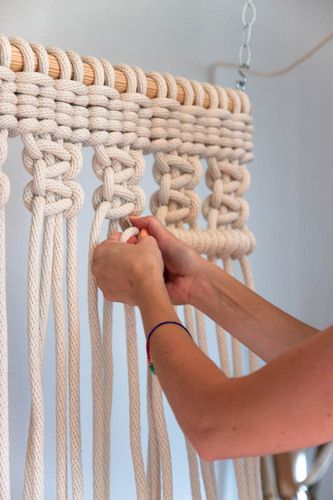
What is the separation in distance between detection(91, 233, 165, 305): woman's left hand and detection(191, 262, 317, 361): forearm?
0.36 feet

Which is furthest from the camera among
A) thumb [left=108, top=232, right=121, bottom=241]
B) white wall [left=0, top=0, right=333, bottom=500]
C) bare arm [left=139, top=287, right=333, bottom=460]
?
white wall [left=0, top=0, right=333, bottom=500]

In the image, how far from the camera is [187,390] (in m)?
0.68

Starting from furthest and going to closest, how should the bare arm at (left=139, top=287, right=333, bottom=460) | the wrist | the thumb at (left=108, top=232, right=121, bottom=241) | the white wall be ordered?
the white wall < the thumb at (left=108, top=232, right=121, bottom=241) < the wrist < the bare arm at (left=139, top=287, right=333, bottom=460)

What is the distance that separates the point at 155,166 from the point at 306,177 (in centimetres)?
54

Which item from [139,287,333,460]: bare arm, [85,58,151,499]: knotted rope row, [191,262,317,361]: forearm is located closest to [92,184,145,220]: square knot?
[85,58,151,499]: knotted rope row

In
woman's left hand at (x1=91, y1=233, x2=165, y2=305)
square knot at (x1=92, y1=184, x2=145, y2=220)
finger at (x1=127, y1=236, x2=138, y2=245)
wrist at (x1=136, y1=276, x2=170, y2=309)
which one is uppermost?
square knot at (x1=92, y1=184, x2=145, y2=220)

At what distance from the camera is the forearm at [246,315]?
893mm

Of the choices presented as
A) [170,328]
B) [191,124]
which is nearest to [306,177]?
[191,124]

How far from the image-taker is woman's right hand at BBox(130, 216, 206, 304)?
0.90m

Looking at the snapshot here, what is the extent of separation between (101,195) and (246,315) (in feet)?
0.76

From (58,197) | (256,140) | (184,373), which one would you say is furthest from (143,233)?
(256,140)

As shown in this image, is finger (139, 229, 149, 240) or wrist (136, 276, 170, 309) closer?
wrist (136, 276, 170, 309)

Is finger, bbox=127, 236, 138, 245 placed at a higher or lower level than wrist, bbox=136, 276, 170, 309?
higher

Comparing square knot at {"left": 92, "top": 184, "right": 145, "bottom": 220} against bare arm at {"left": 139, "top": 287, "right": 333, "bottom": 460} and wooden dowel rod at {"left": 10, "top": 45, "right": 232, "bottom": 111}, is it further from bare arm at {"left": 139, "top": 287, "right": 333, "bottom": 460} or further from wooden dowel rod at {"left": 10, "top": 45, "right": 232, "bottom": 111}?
bare arm at {"left": 139, "top": 287, "right": 333, "bottom": 460}
